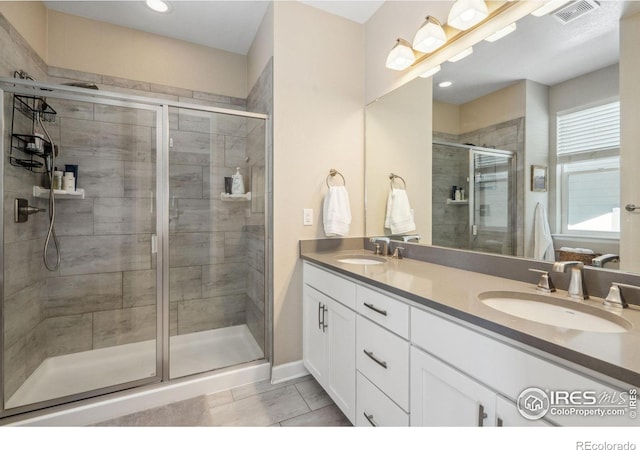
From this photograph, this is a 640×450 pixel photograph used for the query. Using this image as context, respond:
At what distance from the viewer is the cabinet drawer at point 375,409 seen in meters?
1.10

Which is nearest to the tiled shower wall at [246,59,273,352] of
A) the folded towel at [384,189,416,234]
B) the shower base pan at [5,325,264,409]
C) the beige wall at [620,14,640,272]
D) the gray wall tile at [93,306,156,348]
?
the shower base pan at [5,325,264,409]

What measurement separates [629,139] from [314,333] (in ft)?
5.53

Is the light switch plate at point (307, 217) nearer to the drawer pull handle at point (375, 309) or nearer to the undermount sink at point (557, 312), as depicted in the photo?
the drawer pull handle at point (375, 309)

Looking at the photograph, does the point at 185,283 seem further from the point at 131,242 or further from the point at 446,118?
the point at 446,118

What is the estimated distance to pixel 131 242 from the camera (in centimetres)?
207

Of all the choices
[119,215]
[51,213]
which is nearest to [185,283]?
[119,215]

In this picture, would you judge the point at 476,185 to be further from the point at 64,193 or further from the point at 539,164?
the point at 64,193

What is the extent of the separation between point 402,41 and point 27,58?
93.8 inches

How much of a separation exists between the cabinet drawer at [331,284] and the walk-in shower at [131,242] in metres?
0.40

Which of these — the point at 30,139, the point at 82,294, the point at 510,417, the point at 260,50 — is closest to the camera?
the point at 510,417

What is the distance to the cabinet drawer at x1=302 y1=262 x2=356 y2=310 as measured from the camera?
1411 millimetres

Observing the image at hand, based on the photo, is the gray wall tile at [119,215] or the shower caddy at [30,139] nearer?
the shower caddy at [30,139]

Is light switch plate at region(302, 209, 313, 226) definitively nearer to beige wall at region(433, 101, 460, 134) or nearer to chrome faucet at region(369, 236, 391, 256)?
chrome faucet at region(369, 236, 391, 256)

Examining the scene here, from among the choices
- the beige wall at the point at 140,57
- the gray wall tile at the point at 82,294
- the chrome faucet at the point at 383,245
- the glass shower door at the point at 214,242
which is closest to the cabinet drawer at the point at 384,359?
the chrome faucet at the point at 383,245
